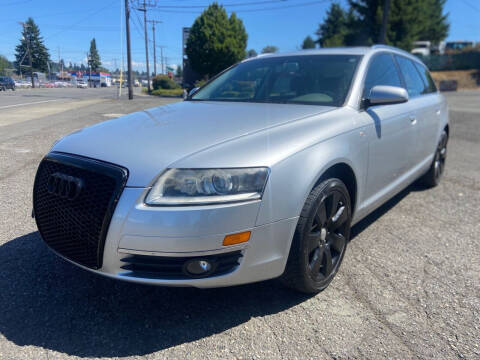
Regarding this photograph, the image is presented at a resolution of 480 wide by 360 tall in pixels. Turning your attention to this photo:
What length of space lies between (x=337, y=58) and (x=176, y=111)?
1483 mm

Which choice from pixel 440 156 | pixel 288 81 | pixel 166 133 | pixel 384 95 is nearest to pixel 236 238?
pixel 166 133

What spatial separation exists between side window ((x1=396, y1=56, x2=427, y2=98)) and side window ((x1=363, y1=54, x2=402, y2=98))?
0.80ft

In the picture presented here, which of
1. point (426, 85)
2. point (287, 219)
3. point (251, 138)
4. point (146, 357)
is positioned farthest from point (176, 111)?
point (426, 85)

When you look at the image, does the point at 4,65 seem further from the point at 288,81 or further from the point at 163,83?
the point at 288,81

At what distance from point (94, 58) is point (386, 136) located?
3961cm

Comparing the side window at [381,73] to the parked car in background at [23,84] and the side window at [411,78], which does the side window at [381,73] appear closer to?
the side window at [411,78]

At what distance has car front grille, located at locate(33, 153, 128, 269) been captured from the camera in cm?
206

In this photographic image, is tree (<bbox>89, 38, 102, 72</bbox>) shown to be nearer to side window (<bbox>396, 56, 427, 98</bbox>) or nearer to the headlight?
side window (<bbox>396, 56, 427, 98</bbox>)

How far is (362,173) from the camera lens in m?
2.88

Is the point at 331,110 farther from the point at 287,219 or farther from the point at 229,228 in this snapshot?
the point at 229,228

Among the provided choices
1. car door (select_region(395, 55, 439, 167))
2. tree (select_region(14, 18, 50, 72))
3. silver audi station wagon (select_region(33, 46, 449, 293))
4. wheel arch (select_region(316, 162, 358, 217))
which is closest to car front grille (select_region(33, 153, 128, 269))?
silver audi station wagon (select_region(33, 46, 449, 293))

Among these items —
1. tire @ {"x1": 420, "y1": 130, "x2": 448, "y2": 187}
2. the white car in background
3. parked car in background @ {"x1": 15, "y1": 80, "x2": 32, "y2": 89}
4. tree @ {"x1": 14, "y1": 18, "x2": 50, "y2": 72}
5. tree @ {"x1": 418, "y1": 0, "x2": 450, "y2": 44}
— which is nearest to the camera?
tire @ {"x1": 420, "y1": 130, "x2": 448, "y2": 187}

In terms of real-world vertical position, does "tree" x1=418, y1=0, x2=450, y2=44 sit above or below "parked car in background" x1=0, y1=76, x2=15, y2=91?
above

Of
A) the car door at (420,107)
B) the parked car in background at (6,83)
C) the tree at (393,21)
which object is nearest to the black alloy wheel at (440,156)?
the car door at (420,107)
